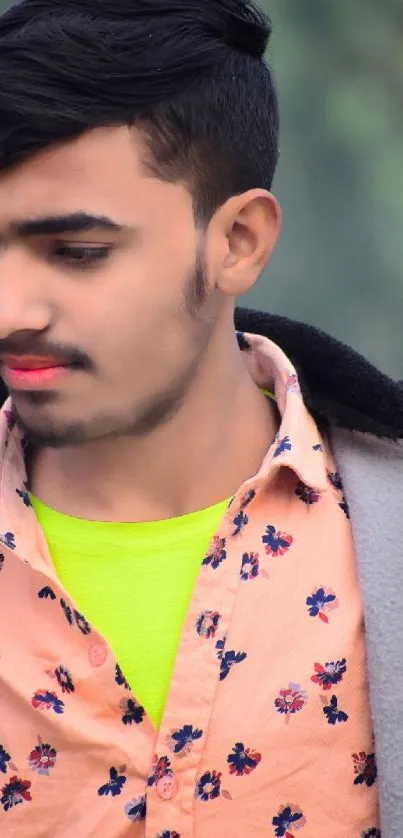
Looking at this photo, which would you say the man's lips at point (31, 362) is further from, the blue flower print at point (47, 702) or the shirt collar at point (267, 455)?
the blue flower print at point (47, 702)

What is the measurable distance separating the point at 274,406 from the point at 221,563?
0.23m

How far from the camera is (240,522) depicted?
102cm

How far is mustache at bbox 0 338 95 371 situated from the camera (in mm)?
916

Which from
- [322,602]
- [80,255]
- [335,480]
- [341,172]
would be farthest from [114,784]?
[341,172]

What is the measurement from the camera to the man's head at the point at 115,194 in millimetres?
886

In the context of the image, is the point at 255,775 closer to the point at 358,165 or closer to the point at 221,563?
the point at 221,563

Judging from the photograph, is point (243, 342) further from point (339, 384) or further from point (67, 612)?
point (67, 612)

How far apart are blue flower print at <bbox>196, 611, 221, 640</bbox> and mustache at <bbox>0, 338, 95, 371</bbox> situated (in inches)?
9.7

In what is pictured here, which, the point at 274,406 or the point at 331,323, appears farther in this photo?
the point at 331,323

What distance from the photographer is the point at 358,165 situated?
200 centimetres

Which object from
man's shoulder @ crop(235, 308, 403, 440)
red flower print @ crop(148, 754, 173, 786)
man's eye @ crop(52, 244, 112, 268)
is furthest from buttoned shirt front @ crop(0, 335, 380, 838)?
man's eye @ crop(52, 244, 112, 268)

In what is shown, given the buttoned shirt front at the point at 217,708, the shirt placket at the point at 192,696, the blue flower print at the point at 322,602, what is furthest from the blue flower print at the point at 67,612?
the blue flower print at the point at 322,602

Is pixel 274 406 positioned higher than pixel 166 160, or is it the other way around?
pixel 166 160

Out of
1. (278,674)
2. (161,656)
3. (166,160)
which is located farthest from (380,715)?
(166,160)
